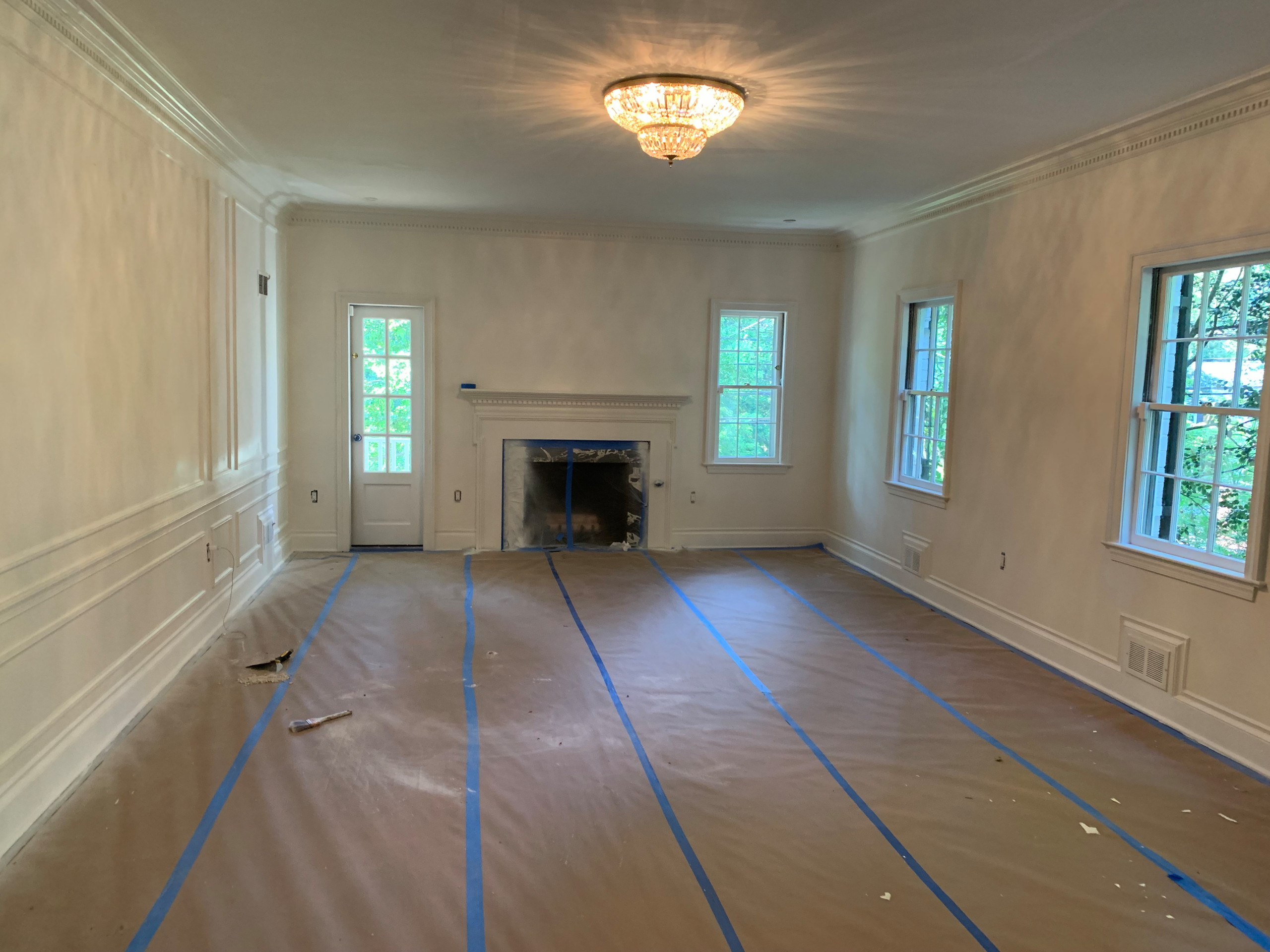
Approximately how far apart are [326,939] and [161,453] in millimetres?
2594

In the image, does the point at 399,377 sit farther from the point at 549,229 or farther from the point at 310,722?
the point at 310,722

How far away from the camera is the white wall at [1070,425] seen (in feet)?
12.0

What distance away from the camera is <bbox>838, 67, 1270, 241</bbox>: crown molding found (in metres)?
3.49

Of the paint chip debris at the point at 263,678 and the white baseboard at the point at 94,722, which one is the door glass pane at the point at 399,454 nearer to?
the white baseboard at the point at 94,722

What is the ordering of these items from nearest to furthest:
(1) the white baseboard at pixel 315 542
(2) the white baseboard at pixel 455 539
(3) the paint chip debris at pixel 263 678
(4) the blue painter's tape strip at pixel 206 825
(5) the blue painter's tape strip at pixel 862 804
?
(4) the blue painter's tape strip at pixel 206 825, (5) the blue painter's tape strip at pixel 862 804, (3) the paint chip debris at pixel 263 678, (1) the white baseboard at pixel 315 542, (2) the white baseboard at pixel 455 539

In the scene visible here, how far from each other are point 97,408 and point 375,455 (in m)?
3.86

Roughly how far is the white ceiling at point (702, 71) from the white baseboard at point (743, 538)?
3.30m

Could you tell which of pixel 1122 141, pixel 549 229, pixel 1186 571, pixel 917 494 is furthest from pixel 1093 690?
pixel 549 229

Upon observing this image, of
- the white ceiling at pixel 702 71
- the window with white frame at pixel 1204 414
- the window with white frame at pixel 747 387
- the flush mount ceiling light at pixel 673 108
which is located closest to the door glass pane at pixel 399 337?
the white ceiling at pixel 702 71

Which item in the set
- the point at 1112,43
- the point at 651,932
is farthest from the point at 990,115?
the point at 651,932

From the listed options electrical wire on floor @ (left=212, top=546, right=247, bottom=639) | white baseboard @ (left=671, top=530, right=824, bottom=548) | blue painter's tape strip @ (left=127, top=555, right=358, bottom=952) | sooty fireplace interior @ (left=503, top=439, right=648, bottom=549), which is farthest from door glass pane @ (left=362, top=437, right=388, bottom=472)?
blue painter's tape strip @ (left=127, top=555, right=358, bottom=952)

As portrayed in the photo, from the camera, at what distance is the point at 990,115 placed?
4.01 metres

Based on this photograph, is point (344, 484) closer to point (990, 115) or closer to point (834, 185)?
point (834, 185)

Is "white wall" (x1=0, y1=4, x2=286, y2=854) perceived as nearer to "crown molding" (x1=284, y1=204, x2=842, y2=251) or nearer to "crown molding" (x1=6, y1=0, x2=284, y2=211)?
"crown molding" (x1=6, y1=0, x2=284, y2=211)
